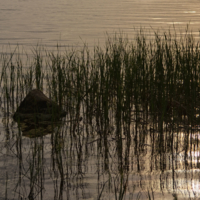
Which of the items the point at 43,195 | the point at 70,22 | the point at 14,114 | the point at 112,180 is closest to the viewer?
the point at 43,195

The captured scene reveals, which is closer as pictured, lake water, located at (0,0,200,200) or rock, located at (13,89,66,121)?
lake water, located at (0,0,200,200)

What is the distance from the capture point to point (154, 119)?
19.1 feet

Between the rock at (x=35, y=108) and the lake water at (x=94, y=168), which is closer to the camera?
the lake water at (x=94, y=168)

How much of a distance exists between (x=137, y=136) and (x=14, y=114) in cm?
225

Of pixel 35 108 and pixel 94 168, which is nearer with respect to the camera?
pixel 94 168

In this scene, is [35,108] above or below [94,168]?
above

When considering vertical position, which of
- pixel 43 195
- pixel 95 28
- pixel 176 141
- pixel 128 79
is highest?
pixel 95 28

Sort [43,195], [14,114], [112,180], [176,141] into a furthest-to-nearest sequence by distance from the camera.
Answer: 1. [14,114]
2. [176,141]
3. [112,180]
4. [43,195]

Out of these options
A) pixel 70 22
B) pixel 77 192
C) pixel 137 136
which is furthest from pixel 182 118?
pixel 70 22

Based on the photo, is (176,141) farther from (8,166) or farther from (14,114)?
(14,114)

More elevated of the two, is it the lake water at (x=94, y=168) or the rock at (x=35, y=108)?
the rock at (x=35, y=108)

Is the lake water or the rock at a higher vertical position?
the rock

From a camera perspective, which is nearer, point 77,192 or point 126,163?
point 77,192

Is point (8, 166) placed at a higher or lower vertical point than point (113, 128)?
lower
